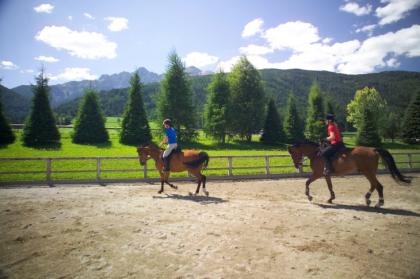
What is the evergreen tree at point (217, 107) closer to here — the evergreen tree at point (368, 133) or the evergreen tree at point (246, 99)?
the evergreen tree at point (246, 99)

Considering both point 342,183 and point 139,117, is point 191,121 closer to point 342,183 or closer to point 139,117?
point 139,117

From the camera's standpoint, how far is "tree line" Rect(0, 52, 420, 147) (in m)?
35.1

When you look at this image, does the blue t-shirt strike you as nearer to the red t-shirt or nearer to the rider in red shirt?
the rider in red shirt

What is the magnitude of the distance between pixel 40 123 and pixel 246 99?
107ft

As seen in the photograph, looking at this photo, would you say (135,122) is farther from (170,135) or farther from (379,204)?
(379,204)

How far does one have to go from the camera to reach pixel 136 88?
39062mm

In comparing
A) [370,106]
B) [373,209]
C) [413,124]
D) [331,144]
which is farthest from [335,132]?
[370,106]

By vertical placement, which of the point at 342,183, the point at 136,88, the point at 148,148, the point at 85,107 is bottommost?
the point at 342,183

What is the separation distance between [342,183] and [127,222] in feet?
42.3

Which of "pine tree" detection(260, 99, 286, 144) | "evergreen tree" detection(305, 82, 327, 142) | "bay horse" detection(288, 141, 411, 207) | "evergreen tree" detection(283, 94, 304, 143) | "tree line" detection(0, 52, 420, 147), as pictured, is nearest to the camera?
"bay horse" detection(288, 141, 411, 207)

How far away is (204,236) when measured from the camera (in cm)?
682

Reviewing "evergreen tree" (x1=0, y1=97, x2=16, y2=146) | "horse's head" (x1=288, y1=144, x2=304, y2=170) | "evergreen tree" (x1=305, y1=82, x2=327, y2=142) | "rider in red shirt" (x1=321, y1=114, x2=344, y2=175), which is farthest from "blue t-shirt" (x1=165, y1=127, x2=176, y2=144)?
"evergreen tree" (x1=305, y1=82, x2=327, y2=142)

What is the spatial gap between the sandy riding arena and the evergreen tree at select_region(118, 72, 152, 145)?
83.0 feet

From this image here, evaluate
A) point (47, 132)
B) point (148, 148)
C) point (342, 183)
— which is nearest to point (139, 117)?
point (47, 132)
